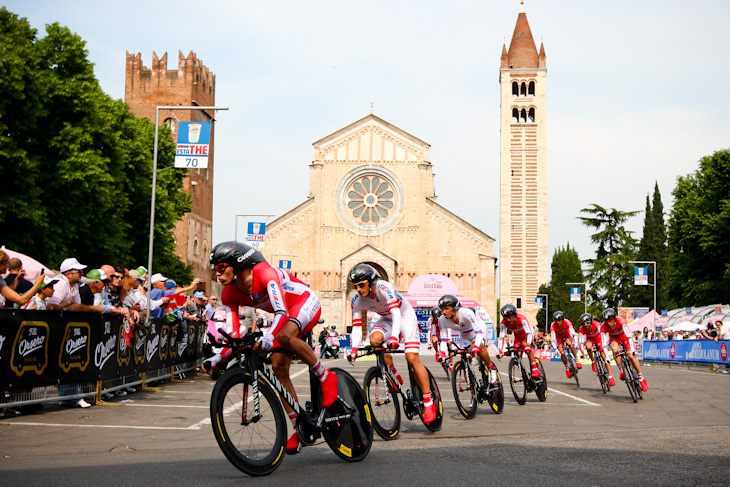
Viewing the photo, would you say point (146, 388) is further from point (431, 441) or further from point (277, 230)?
point (277, 230)

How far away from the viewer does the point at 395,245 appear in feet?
222

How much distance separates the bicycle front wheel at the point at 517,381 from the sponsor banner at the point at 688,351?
18.0 meters

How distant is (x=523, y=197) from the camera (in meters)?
77.0

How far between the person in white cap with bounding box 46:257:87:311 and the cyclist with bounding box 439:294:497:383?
5076mm

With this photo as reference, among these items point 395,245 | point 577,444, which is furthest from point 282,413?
point 395,245

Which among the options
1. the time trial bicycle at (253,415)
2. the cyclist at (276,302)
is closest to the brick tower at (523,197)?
the cyclist at (276,302)

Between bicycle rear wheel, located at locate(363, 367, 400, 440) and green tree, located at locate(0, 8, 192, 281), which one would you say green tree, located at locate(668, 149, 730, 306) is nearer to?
green tree, located at locate(0, 8, 192, 281)

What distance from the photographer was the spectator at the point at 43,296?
1159 centimetres

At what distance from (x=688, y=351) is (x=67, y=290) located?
2864 centimetres

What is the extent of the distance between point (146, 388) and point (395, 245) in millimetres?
52355

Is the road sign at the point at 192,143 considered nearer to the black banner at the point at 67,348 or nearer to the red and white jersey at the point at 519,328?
the black banner at the point at 67,348

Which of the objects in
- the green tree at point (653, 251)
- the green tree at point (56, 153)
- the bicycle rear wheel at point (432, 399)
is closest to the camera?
the bicycle rear wheel at point (432, 399)

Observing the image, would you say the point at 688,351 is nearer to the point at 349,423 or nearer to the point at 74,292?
the point at 74,292

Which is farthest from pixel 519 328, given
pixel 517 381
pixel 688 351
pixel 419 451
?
pixel 688 351
